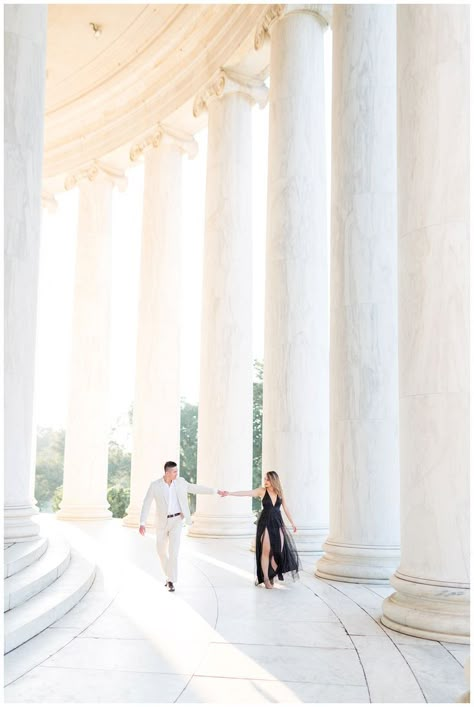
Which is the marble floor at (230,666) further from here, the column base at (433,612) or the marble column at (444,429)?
the marble column at (444,429)

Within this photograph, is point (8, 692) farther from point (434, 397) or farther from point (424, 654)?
point (434, 397)

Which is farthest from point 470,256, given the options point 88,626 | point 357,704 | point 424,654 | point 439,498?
point 88,626

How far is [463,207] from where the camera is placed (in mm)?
196500

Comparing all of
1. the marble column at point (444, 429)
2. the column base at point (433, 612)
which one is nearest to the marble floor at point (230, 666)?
the column base at point (433, 612)

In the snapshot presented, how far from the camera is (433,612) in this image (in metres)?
186

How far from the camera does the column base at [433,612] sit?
7136 inches

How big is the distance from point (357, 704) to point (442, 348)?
9515cm

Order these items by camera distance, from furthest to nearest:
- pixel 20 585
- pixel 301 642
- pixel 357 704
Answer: pixel 20 585 → pixel 301 642 → pixel 357 704

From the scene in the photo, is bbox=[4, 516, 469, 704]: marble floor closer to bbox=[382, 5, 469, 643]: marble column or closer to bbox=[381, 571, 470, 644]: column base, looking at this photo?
bbox=[381, 571, 470, 644]: column base

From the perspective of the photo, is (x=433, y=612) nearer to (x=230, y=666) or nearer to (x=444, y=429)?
(x=444, y=429)

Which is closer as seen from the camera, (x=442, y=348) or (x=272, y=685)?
(x=272, y=685)

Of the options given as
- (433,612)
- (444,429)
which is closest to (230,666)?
(433,612)

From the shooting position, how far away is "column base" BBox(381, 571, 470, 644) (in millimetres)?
181250

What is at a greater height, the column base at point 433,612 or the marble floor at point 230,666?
the column base at point 433,612
